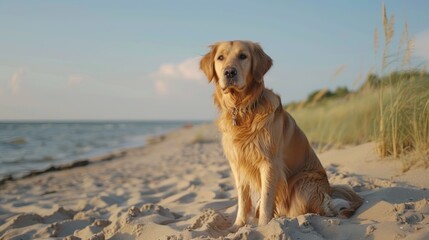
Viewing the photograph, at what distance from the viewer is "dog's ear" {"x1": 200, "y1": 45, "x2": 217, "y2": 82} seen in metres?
3.58

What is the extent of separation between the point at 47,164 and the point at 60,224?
26.2 ft

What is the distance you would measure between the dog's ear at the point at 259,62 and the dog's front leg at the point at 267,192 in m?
0.78

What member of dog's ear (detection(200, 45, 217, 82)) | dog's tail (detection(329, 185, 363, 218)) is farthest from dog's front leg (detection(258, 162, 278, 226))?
dog's ear (detection(200, 45, 217, 82))

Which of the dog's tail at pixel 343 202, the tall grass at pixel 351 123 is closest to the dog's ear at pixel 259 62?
the dog's tail at pixel 343 202

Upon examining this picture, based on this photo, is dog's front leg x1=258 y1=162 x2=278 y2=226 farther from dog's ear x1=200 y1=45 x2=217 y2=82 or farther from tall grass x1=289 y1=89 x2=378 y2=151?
tall grass x1=289 y1=89 x2=378 y2=151

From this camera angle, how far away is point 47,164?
1125 cm

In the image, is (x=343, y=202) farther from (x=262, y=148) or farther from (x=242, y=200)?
(x=242, y=200)

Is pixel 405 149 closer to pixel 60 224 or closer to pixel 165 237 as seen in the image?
pixel 165 237

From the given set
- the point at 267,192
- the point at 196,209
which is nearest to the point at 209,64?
the point at 267,192

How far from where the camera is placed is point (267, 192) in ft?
10.5

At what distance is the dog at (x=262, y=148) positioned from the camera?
322 cm

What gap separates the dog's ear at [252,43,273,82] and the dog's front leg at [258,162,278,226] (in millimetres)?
780

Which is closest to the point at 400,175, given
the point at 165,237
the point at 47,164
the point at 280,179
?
the point at 280,179

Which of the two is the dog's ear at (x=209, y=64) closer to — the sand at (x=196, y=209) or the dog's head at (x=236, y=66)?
the dog's head at (x=236, y=66)
